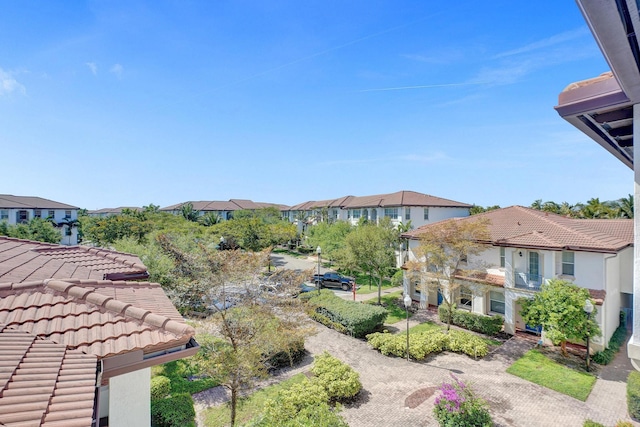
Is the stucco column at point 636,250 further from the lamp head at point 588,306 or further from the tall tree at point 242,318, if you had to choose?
the lamp head at point 588,306

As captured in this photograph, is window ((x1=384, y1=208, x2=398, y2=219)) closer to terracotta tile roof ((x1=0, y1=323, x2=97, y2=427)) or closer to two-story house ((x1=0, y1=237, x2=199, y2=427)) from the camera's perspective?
two-story house ((x1=0, y1=237, x2=199, y2=427))

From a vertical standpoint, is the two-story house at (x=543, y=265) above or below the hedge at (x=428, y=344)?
above

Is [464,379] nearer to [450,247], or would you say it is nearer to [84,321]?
[450,247]

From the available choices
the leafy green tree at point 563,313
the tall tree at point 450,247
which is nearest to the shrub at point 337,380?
the tall tree at point 450,247

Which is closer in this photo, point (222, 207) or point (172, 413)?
point (172, 413)

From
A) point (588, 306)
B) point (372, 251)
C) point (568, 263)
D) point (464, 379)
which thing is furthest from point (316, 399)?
point (568, 263)

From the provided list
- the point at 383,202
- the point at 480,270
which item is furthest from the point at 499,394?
the point at 383,202

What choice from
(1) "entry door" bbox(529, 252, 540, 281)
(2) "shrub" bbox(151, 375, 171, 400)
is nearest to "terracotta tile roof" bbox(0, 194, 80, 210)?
(2) "shrub" bbox(151, 375, 171, 400)
